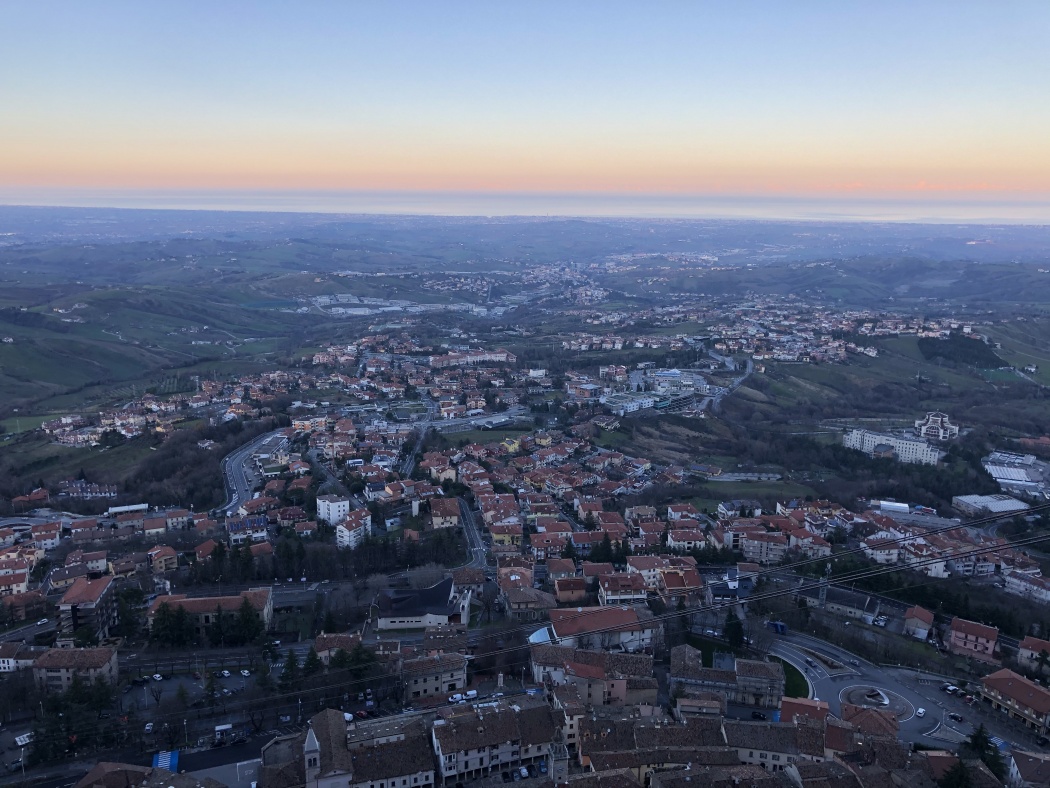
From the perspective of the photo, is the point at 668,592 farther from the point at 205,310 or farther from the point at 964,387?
the point at 205,310

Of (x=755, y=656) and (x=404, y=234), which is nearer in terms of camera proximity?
(x=755, y=656)

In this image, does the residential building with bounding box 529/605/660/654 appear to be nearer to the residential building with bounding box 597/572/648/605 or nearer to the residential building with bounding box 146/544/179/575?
the residential building with bounding box 597/572/648/605

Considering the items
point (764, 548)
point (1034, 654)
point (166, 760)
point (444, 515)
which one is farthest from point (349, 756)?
point (1034, 654)

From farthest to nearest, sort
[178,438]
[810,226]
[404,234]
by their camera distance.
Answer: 1. [810,226]
2. [404,234]
3. [178,438]

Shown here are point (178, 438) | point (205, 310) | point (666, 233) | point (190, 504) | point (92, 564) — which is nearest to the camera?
point (92, 564)

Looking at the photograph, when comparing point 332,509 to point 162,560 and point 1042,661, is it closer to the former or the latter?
point 162,560

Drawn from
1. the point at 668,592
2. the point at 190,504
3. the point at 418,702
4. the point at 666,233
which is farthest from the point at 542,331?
the point at 666,233
